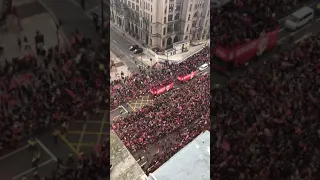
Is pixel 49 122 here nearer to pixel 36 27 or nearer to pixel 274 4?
pixel 36 27

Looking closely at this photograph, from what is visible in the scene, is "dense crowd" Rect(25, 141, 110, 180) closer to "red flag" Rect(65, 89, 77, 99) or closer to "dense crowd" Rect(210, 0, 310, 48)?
"red flag" Rect(65, 89, 77, 99)

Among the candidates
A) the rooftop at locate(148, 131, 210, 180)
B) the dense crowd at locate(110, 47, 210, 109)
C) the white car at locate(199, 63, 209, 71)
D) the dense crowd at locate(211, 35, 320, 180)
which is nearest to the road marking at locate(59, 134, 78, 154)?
the dense crowd at locate(110, 47, 210, 109)

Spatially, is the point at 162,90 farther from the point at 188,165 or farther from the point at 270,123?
the point at 270,123

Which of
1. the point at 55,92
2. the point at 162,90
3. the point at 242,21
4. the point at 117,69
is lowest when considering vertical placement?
the point at 55,92

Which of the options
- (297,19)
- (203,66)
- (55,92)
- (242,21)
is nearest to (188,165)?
(203,66)

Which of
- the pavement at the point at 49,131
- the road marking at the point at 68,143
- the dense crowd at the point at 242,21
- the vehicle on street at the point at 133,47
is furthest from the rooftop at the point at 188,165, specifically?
the dense crowd at the point at 242,21

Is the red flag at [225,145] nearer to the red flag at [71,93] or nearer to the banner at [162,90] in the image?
the banner at [162,90]
